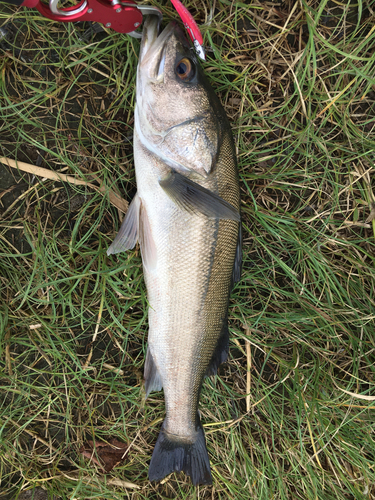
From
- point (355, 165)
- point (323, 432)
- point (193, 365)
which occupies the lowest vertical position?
point (323, 432)

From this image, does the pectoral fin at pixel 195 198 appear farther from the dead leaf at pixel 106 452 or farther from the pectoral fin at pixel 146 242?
the dead leaf at pixel 106 452

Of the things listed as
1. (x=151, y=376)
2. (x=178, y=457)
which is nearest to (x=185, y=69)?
(x=151, y=376)

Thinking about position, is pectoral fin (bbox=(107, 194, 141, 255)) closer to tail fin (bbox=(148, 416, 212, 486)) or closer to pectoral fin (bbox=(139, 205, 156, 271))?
pectoral fin (bbox=(139, 205, 156, 271))

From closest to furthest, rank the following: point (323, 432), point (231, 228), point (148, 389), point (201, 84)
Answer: point (201, 84) → point (231, 228) → point (148, 389) → point (323, 432)

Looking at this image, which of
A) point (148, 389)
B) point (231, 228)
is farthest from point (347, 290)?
point (148, 389)

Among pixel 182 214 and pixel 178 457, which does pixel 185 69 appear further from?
pixel 178 457

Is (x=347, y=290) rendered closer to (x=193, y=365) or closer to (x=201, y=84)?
(x=193, y=365)

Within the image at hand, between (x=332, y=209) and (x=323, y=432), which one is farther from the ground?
(x=332, y=209)
